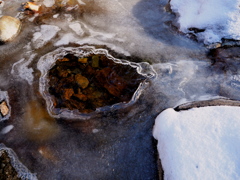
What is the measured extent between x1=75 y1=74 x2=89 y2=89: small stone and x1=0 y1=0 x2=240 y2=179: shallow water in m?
0.65

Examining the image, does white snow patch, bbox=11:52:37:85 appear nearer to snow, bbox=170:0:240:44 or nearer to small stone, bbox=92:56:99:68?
small stone, bbox=92:56:99:68

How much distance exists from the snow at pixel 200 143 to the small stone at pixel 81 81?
1.41 m

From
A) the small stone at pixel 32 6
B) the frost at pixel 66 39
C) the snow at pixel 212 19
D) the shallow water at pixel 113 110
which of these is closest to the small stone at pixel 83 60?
the shallow water at pixel 113 110

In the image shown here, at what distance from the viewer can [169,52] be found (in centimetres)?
377

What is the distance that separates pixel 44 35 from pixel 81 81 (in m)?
1.67

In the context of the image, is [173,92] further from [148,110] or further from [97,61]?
[97,61]

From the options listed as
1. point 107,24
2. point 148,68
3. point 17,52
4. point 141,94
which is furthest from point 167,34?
point 17,52

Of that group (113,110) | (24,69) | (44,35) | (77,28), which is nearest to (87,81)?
(113,110)

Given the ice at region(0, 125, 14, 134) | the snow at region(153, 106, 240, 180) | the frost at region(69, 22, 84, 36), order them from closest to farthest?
the snow at region(153, 106, 240, 180)
the ice at region(0, 125, 14, 134)
the frost at region(69, 22, 84, 36)

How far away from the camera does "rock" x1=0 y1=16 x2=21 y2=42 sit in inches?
165

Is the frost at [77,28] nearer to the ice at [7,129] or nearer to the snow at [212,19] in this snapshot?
the snow at [212,19]

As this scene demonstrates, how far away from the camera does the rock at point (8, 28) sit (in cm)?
419

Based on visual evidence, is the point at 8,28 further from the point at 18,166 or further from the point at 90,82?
the point at 18,166

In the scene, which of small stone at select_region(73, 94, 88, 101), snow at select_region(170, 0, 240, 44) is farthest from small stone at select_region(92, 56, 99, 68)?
Result: snow at select_region(170, 0, 240, 44)
